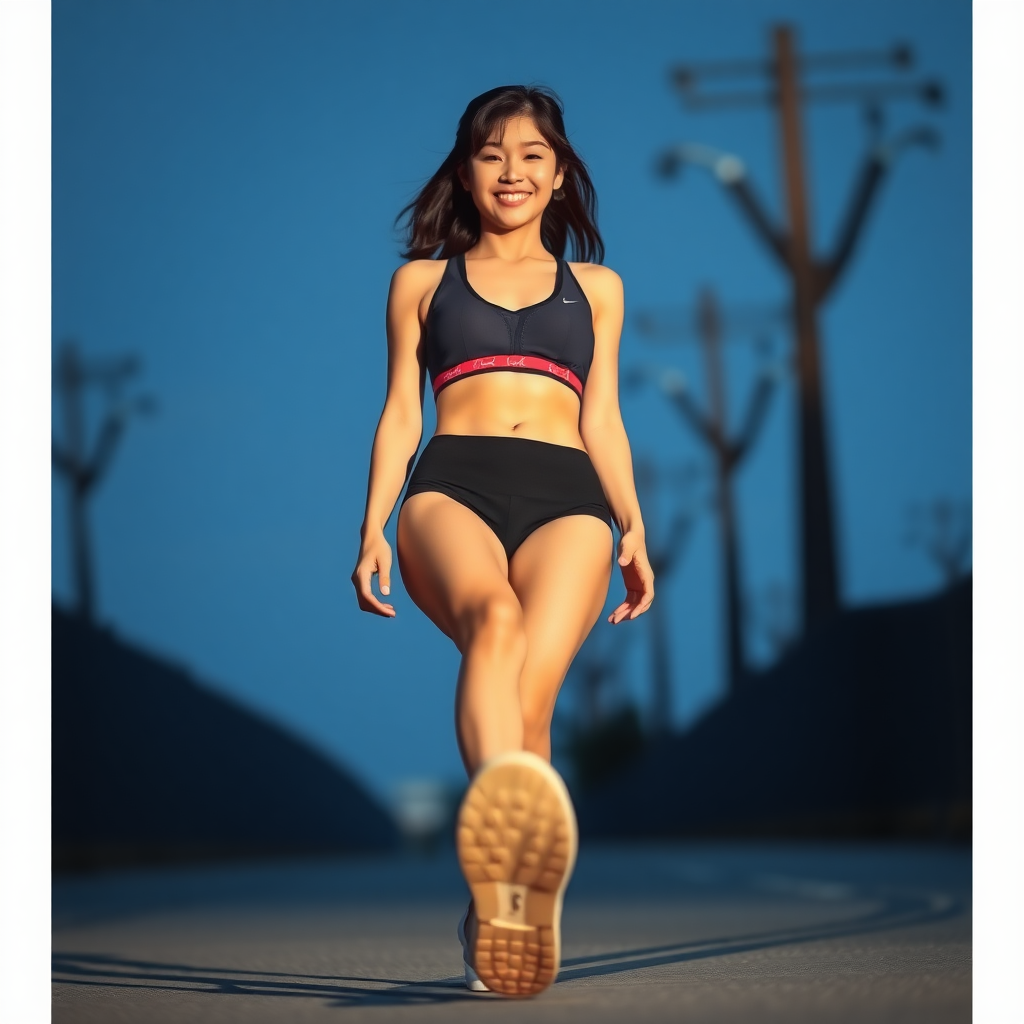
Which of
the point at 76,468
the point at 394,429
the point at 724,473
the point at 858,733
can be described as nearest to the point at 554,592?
the point at 394,429

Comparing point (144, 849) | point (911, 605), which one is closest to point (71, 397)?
point (144, 849)

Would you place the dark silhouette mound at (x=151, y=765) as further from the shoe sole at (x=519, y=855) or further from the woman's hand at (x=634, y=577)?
the shoe sole at (x=519, y=855)

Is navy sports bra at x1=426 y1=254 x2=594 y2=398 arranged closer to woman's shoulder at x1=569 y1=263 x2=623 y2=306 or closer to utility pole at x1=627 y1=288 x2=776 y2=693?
woman's shoulder at x1=569 y1=263 x2=623 y2=306

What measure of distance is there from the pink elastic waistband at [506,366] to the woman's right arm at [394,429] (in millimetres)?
145

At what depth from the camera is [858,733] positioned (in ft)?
65.6

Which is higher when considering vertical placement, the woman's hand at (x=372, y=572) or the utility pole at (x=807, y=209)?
the utility pole at (x=807, y=209)

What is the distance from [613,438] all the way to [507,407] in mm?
313

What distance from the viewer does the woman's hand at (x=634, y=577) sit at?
15.6 ft

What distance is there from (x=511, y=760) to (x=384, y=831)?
45965 mm

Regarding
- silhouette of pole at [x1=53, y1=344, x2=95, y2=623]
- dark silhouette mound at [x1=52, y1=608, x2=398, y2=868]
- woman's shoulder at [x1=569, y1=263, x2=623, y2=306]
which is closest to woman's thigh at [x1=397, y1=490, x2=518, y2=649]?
woman's shoulder at [x1=569, y1=263, x2=623, y2=306]

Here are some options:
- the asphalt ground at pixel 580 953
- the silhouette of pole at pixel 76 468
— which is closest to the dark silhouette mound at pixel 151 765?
the silhouette of pole at pixel 76 468
